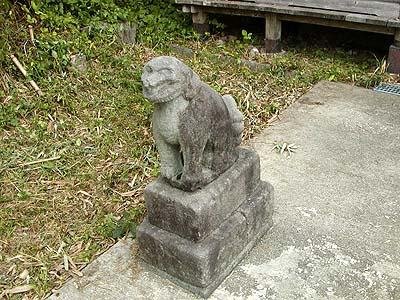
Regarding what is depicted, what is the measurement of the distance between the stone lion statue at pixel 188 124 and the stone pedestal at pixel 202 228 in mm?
78

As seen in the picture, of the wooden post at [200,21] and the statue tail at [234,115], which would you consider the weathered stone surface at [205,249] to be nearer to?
the statue tail at [234,115]

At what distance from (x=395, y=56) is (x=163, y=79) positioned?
3.79 m

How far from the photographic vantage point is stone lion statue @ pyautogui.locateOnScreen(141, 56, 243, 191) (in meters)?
2.18

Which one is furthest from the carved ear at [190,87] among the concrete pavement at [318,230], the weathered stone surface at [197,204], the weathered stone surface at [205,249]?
the concrete pavement at [318,230]

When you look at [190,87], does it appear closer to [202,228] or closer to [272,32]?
[202,228]

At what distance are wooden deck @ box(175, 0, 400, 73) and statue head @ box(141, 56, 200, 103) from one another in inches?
136

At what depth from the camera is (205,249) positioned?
246cm

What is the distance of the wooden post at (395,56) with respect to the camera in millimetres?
5039

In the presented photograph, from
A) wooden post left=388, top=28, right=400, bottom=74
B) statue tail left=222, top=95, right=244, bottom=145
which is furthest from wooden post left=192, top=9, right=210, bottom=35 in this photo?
statue tail left=222, top=95, right=244, bottom=145

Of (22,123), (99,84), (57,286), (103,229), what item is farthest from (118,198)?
(99,84)

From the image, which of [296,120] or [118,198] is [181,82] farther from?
[296,120]

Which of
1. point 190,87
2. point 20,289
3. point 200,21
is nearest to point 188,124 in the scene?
point 190,87

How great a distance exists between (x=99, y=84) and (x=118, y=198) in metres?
1.77

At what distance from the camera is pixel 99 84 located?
4.82 m
